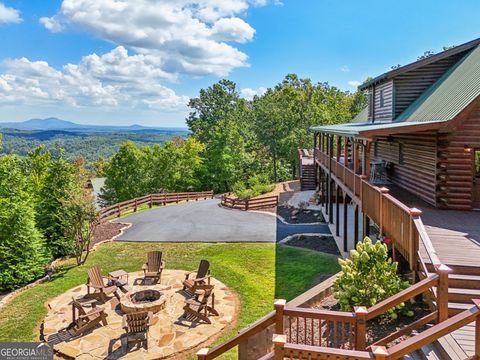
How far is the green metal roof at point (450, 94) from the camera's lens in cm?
1071

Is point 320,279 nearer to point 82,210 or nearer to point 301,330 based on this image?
point 301,330

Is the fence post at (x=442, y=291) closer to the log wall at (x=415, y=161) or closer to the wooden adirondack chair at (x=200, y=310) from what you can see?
the wooden adirondack chair at (x=200, y=310)

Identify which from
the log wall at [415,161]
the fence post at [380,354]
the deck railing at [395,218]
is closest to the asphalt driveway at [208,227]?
the log wall at [415,161]

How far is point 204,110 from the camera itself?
6719cm

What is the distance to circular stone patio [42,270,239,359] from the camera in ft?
27.9

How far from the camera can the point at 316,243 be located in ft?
52.3

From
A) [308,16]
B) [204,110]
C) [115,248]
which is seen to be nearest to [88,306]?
[115,248]

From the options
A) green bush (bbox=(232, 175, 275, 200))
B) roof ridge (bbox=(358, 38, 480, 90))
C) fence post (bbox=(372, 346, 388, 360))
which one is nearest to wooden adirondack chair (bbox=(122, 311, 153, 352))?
fence post (bbox=(372, 346, 388, 360))

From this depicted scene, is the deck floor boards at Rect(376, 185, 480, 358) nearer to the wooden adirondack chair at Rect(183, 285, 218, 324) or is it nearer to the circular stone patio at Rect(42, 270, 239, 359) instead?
the circular stone patio at Rect(42, 270, 239, 359)

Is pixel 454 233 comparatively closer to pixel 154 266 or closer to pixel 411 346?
pixel 411 346

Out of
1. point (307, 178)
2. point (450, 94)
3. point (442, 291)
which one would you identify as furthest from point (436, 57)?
point (307, 178)

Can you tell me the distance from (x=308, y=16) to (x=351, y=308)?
21057mm

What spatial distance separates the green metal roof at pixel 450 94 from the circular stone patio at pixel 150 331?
334 inches

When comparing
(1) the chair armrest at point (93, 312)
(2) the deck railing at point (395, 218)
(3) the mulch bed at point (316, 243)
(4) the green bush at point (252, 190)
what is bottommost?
(1) the chair armrest at point (93, 312)
